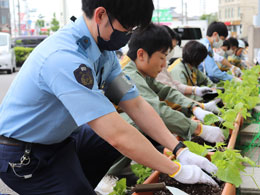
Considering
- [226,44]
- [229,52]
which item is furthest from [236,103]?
[229,52]

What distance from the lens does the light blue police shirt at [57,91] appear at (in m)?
1.50

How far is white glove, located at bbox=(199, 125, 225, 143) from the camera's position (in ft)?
9.20

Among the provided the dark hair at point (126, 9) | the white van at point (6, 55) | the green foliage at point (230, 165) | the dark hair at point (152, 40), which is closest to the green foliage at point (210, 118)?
the dark hair at point (152, 40)

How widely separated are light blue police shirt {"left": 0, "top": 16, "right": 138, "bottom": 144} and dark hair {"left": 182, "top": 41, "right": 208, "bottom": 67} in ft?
Answer: 8.93

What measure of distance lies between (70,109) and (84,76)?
155 millimetres

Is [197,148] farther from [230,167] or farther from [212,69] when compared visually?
[212,69]

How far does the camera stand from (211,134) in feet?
9.25

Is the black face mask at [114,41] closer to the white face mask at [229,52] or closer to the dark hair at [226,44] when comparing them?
the dark hair at [226,44]

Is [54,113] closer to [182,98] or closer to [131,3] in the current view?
[131,3]

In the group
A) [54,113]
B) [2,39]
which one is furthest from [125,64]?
[2,39]

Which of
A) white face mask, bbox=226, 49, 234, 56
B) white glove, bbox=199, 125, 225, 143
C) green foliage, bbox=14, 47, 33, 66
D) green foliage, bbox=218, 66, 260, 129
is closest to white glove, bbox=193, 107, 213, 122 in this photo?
green foliage, bbox=218, 66, 260, 129

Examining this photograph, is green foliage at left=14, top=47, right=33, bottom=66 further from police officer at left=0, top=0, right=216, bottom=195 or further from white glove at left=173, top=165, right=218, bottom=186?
white glove at left=173, top=165, right=218, bottom=186

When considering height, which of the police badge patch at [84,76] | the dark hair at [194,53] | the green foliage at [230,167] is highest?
the police badge patch at [84,76]

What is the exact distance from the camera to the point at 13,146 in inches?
70.9
